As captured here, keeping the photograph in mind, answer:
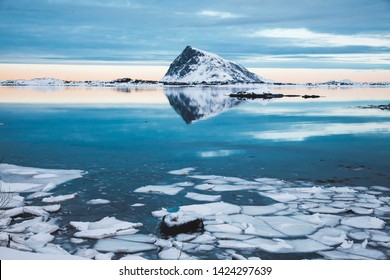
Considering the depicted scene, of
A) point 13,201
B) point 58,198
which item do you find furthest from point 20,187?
point 58,198

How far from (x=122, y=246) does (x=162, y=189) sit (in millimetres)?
2208

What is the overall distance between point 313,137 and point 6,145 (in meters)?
8.37

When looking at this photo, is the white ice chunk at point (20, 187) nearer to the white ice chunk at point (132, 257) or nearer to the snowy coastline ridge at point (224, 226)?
the snowy coastline ridge at point (224, 226)

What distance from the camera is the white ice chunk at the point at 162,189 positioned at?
716 centimetres

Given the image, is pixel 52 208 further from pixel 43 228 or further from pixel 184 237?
pixel 184 237

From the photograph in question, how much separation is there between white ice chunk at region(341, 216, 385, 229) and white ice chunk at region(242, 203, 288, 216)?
0.88 m

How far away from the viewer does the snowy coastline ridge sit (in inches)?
198

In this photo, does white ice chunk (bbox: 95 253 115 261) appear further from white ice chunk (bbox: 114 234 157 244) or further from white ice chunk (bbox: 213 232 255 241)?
white ice chunk (bbox: 213 232 255 241)

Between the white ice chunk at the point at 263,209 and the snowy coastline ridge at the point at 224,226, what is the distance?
13mm

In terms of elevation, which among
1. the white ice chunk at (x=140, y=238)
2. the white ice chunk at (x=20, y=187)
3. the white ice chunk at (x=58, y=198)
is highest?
the white ice chunk at (x=20, y=187)

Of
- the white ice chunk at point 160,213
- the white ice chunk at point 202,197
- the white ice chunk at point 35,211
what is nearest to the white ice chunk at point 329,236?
the white ice chunk at point 202,197

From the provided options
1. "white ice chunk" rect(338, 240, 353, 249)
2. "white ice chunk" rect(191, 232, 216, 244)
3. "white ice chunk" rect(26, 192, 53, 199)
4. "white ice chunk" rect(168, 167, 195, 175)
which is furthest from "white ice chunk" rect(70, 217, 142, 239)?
"white ice chunk" rect(168, 167, 195, 175)
